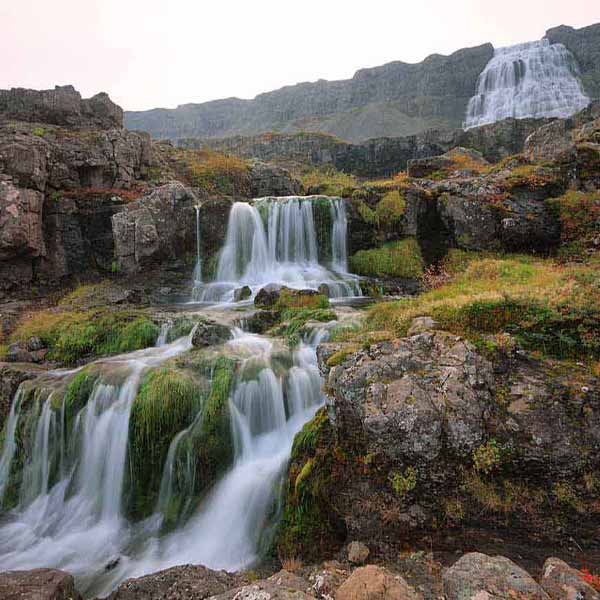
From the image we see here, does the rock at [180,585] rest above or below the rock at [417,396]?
below

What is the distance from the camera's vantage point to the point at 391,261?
582 inches

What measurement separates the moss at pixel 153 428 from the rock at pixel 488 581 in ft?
15.1

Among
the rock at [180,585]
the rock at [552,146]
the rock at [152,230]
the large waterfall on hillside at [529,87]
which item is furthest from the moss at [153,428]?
the large waterfall on hillside at [529,87]

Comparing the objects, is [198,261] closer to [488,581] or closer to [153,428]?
Result: [153,428]

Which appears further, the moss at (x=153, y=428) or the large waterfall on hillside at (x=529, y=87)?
the large waterfall on hillside at (x=529, y=87)

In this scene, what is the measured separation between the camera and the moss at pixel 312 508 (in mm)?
4395

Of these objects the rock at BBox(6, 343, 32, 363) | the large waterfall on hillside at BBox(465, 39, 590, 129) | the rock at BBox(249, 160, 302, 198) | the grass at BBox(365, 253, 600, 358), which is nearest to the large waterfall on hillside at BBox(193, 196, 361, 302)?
the rock at BBox(6, 343, 32, 363)

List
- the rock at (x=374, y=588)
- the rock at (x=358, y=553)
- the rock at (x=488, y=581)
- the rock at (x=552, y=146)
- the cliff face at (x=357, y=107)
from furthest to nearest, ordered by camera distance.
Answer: the cliff face at (x=357, y=107)
the rock at (x=552, y=146)
the rock at (x=358, y=553)
the rock at (x=374, y=588)
the rock at (x=488, y=581)

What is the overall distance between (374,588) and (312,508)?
179 cm

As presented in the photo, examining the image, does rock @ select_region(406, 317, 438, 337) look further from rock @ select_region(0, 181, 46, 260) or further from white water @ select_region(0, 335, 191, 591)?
rock @ select_region(0, 181, 46, 260)

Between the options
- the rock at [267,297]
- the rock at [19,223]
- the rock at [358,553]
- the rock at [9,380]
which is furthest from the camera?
the rock at [19,223]

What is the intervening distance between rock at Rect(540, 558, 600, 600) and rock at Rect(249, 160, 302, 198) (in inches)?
844

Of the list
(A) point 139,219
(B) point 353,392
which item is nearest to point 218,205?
(A) point 139,219

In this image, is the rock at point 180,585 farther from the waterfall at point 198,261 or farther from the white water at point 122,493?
the waterfall at point 198,261
